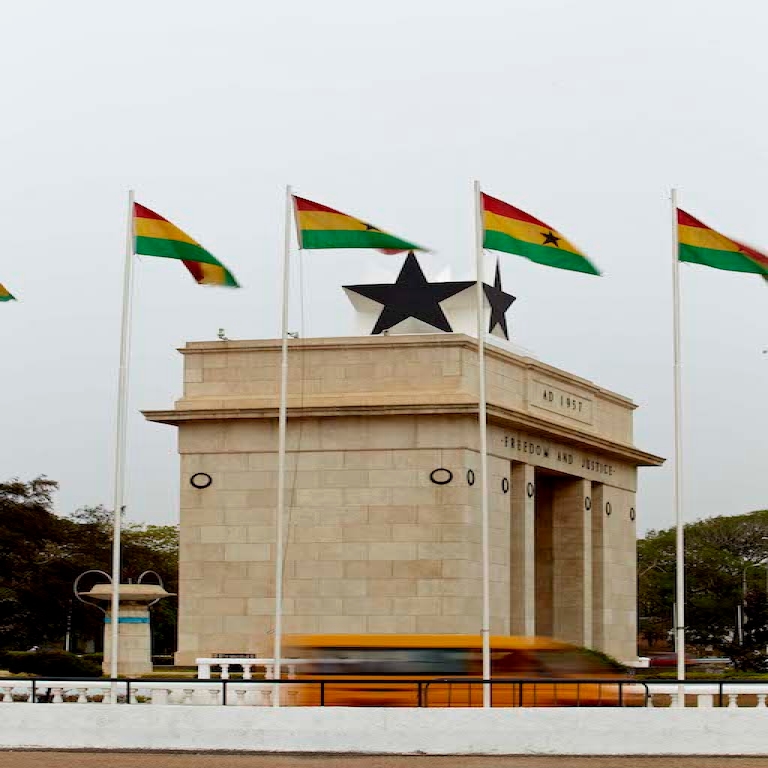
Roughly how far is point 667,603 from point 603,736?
9722 cm

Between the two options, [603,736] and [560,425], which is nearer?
[603,736]

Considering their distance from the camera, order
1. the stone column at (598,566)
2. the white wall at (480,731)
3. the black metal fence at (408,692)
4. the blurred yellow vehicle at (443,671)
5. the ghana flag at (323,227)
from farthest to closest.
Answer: the stone column at (598,566)
the ghana flag at (323,227)
the blurred yellow vehicle at (443,671)
the black metal fence at (408,692)
the white wall at (480,731)

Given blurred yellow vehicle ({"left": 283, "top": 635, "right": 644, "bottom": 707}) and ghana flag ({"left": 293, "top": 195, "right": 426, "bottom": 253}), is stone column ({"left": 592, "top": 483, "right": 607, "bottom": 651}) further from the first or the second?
ghana flag ({"left": 293, "top": 195, "right": 426, "bottom": 253})

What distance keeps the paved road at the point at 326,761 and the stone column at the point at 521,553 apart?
2355 centimetres

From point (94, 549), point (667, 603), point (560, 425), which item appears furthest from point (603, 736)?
point (667, 603)

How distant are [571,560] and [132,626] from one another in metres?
14.4

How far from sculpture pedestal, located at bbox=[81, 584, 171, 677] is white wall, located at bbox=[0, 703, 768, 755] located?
73.0 ft

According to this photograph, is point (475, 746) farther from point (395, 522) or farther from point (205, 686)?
point (395, 522)

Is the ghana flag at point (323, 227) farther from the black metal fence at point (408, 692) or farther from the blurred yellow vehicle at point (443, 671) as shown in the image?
the black metal fence at point (408, 692)

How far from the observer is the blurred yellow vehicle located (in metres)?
31.3

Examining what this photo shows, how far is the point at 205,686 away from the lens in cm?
3341

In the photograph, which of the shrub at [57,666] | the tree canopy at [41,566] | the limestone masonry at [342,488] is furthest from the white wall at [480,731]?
the tree canopy at [41,566]

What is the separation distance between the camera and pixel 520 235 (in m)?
34.7

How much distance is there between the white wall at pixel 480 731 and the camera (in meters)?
27.7
